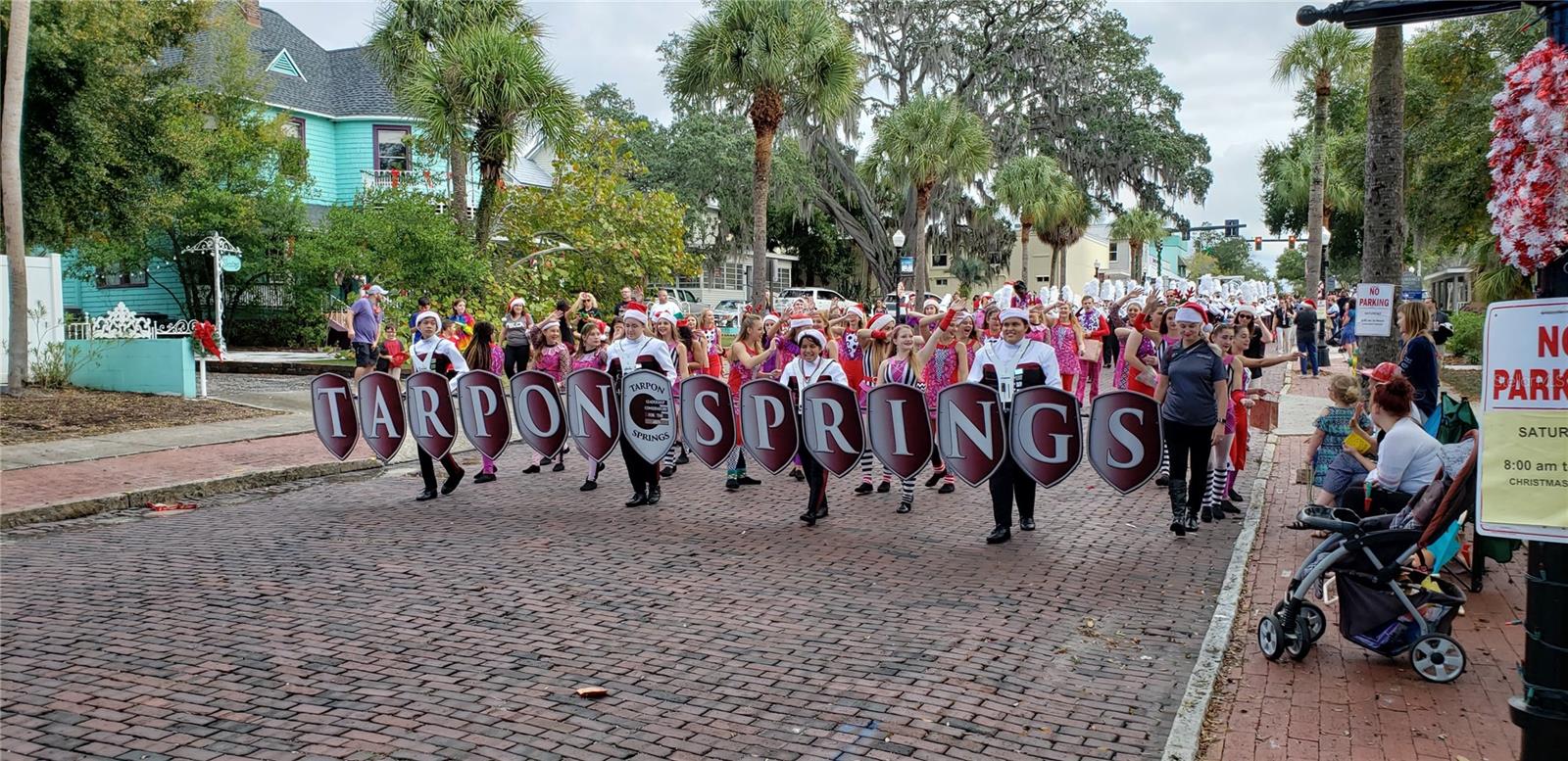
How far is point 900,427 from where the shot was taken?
9.08 meters

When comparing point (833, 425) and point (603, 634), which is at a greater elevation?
point (833, 425)

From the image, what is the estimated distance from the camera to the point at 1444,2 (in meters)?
4.26

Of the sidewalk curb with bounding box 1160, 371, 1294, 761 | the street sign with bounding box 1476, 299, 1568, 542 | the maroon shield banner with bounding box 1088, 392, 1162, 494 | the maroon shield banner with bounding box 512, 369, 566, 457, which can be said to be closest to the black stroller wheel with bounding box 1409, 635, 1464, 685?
the sidewalk curb with bounding box 1160, 371, 1294, 761

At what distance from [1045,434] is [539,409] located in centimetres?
475

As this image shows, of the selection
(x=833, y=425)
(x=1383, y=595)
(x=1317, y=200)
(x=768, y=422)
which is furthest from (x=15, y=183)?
(x=1317, y=200)

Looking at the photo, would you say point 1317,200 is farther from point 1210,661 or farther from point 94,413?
point 94,413

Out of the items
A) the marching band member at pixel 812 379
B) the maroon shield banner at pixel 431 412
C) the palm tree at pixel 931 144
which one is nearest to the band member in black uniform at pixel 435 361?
the maroon shield banner at pixel 431 412

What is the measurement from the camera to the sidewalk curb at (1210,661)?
4730 millimetres

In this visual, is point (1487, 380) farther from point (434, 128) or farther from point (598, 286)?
point (598, 286)

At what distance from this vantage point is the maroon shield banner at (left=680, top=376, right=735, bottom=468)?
985cm

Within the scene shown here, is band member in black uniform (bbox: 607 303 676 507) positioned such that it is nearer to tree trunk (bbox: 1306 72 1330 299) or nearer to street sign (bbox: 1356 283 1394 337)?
street sign (bbox: 1356 283 1394 337)

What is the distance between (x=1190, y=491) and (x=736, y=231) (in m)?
45.9

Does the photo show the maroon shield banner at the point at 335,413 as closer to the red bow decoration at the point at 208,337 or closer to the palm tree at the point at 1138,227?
the red bow decoration at the point at 208,337

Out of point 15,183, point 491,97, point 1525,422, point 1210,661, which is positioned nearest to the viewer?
point 1525,422
